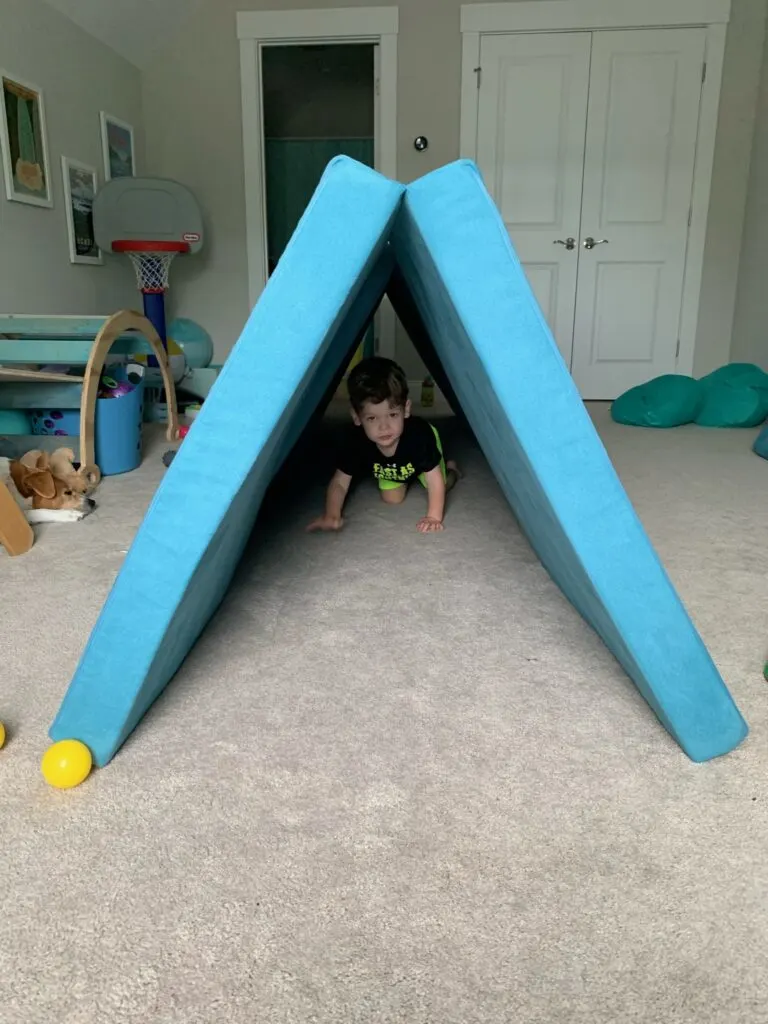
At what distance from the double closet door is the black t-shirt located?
2.28m

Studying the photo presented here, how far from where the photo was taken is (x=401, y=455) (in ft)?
6.49

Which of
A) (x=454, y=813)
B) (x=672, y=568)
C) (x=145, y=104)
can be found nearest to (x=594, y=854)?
(x=454, y=813)

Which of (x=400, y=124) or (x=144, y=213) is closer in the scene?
(x=144, y=213)

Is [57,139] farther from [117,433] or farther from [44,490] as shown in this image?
[44,490]

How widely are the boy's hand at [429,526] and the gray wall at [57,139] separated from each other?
6.83 ft

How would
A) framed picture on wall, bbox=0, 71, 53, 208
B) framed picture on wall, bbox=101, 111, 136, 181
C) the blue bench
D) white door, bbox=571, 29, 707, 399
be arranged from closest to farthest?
Result: the blue bench
framed picture on wall, bbox=0, 71, 53, 208
framed picture on wall, bbox=101, 111, 136, 181
white door, bbox=571, 29, 707, 399

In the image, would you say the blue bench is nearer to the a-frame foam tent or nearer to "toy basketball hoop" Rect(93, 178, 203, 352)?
"toy basketball hoop" Rect(93, 178, 203, 352)

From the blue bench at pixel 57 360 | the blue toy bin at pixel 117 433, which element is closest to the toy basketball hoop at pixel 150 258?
the blue bench at pixel 57 360

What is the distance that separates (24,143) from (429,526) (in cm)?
247

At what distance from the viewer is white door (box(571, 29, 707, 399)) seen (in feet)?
13.5

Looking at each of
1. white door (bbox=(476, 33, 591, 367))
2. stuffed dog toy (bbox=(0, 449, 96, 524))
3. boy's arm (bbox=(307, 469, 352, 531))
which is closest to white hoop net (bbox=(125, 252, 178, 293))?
stuffed dog toy (bbox=(0, 449, 96, 524))

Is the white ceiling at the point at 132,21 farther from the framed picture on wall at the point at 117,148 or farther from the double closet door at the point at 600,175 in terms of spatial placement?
the double closet door at the point at 600,175

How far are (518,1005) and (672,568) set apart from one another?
45.1 inches

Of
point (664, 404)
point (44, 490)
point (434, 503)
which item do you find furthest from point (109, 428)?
point (664, 404)
